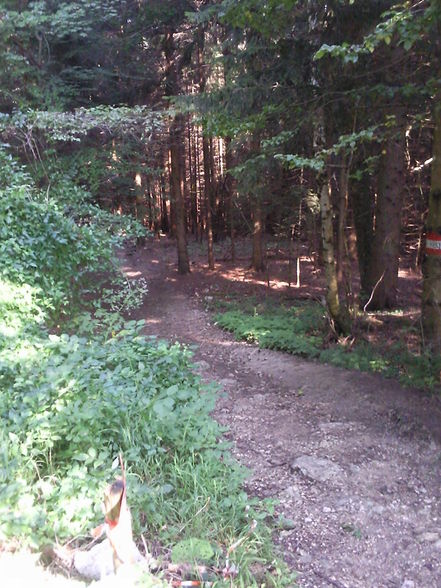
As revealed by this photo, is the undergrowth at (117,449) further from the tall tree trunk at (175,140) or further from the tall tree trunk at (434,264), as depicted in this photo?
the tall tree trunk at (175,140)

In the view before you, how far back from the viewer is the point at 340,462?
17.3ft

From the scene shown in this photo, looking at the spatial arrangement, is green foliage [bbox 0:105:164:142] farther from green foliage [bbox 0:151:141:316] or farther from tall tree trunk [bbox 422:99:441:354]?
tall tree trunk [bbox 422:99:441:354]

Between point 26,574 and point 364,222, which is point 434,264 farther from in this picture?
point 26,574

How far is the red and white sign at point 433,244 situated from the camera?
6848 mm

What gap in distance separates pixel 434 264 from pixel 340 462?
3.30 meters

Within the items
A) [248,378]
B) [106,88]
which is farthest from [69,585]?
[106,88]

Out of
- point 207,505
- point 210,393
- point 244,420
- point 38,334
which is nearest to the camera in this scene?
point 207,505

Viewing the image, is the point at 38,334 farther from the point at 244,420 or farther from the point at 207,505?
the point at 244,420

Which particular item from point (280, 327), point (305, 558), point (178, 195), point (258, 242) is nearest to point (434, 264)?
point (280, 327)

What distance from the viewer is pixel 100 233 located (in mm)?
6660

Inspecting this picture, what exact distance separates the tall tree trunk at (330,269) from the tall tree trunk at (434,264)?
5.77ft

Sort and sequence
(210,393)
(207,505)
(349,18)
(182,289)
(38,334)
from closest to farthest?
(207,505)
(210,393)
(38,334)
(349,18)
(182,289)

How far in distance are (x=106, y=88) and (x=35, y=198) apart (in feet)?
24.9

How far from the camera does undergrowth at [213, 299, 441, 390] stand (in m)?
7.12
